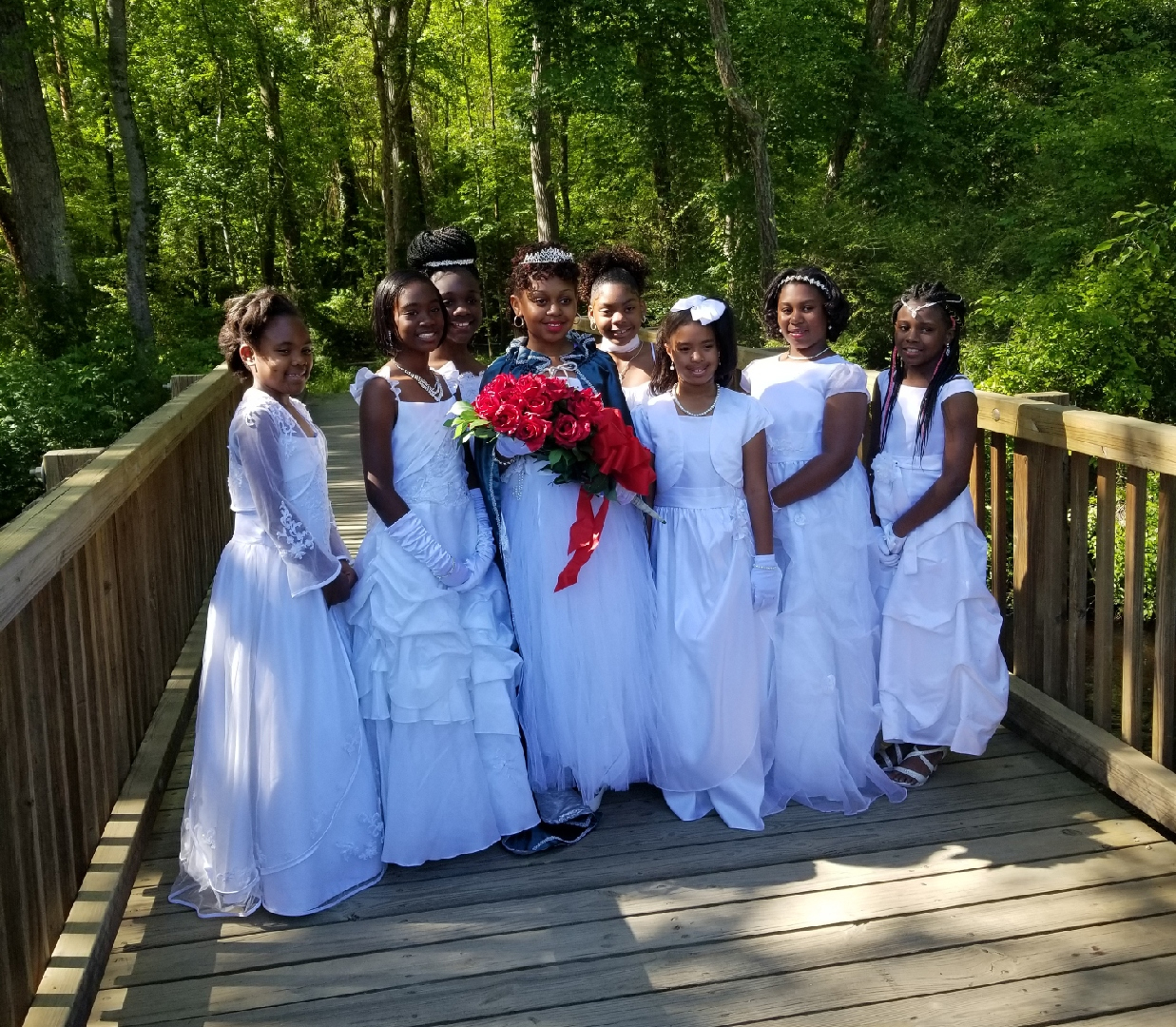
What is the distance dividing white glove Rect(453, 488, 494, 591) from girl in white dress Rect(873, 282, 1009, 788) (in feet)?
4.42

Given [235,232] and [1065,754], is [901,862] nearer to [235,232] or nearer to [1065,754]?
[1065,754]

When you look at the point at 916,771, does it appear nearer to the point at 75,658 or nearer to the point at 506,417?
the point at 506,417

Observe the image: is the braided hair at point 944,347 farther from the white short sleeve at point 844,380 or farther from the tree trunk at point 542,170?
the tree trunk at point 542,170

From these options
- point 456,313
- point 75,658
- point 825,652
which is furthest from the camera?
point 456,313

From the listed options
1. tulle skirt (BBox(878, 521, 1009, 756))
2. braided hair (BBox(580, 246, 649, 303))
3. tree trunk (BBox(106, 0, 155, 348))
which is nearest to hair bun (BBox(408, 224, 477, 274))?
braided hair (BBox(580, 246, 649, 303))

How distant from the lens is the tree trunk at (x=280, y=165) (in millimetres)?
22797

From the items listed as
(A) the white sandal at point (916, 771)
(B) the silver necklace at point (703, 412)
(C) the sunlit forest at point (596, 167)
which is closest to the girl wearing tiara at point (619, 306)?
(B) the silver necklace at point (703, 412)

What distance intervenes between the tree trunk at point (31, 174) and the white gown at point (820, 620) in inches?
425

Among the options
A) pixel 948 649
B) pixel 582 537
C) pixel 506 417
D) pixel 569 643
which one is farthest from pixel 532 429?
pixel 948 649

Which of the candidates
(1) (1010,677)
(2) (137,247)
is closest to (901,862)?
(1) (1010,677)

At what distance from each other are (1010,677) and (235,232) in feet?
76.1

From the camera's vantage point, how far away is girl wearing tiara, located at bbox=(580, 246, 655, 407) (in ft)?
14.2

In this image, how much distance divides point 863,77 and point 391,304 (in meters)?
16.4

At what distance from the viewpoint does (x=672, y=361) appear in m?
3.78
